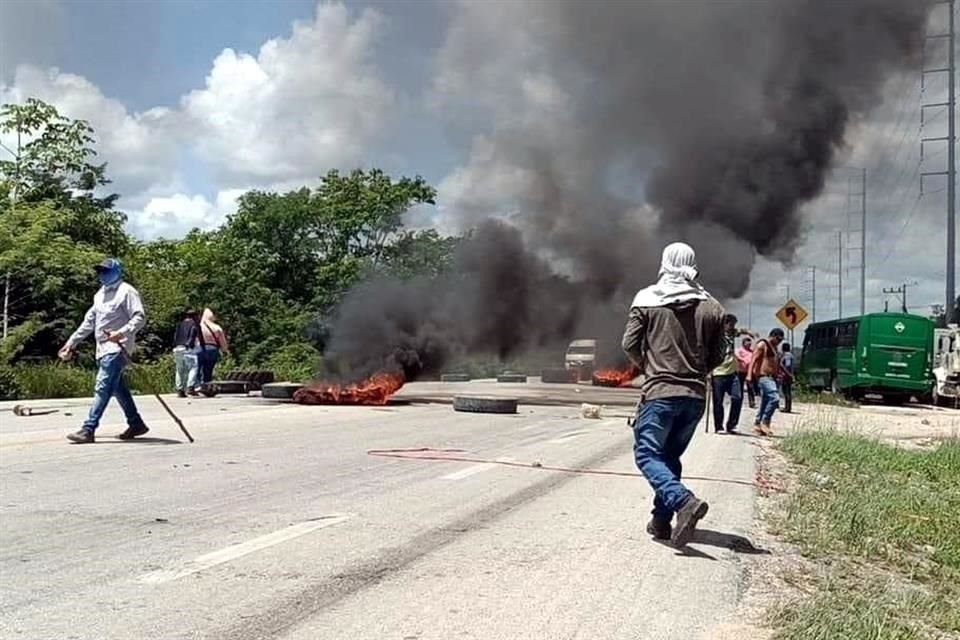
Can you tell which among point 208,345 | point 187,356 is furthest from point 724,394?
point 187,356

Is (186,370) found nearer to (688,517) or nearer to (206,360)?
(206,360)

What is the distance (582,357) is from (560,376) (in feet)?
10.9

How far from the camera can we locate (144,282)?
40.0 metres

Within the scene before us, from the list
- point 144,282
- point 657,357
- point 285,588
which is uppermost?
point 144,282

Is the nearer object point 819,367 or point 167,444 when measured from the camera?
point 167,444

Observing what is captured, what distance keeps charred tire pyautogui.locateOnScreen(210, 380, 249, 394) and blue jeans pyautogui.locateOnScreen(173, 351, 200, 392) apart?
0.90 meters

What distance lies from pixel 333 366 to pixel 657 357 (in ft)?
48.7

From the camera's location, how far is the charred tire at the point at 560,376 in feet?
118

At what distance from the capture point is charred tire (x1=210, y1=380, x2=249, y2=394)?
21438mm

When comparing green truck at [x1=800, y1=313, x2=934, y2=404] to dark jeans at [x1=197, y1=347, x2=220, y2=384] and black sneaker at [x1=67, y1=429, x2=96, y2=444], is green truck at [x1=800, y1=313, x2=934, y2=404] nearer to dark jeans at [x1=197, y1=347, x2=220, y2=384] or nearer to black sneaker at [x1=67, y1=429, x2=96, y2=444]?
dark jeans at [x1=197, y1=347, x2=220, y2=384]

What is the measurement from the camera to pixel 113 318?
35.9ft

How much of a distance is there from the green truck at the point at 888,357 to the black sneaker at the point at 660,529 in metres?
31.9

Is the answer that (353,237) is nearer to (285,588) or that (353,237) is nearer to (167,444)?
(167,444)

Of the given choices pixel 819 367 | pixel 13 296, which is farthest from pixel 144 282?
pixel 819 367
